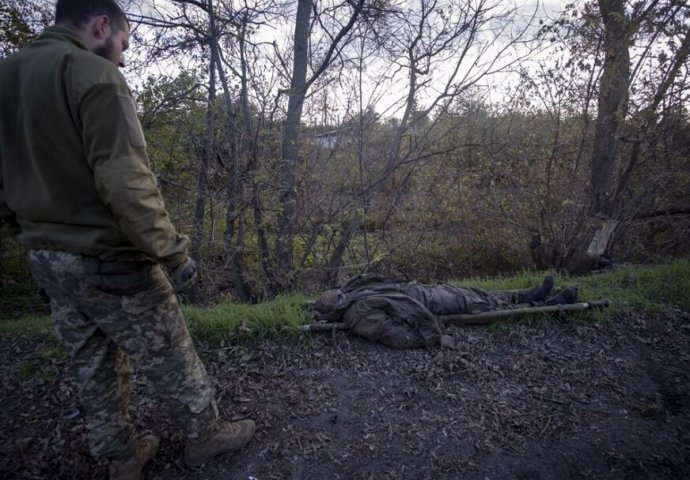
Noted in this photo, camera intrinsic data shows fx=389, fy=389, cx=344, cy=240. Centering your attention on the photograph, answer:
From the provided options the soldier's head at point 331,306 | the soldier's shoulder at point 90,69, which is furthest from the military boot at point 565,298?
the soldier's shoulder at point 90,69

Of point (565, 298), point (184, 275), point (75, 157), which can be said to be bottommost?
point (565, 298)

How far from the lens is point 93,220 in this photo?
1663 millimetres

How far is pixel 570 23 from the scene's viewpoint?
19.9ft

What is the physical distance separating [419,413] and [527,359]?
116 centimetres

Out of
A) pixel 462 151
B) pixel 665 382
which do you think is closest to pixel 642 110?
pixel 462 151

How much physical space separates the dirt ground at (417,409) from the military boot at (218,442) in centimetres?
6

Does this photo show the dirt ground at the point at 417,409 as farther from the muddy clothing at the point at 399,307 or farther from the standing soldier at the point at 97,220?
the standing soldier at the point at 97,220

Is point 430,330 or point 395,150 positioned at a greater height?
point 395,150

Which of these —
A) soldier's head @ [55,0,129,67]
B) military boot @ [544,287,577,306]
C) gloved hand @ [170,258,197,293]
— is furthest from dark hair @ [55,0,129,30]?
military boot @ [544,287,577,306]

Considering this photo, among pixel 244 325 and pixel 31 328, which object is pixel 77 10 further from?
pixel 31 328

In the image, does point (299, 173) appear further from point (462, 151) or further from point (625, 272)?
point (625, 272)

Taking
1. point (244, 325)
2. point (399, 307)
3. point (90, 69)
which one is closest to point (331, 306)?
point (399, 307)

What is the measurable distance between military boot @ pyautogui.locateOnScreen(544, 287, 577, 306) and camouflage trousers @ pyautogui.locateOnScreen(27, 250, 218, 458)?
10.6ft

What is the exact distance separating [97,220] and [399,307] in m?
2.29
